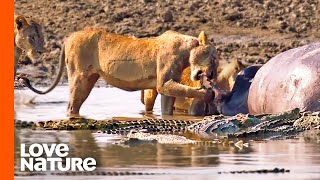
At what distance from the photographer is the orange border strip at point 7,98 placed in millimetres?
10961

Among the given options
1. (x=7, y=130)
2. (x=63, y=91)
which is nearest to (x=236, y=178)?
(x=7, y=130)

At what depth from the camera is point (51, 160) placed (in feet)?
36.6

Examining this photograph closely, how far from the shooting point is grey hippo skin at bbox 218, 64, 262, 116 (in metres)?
15.6

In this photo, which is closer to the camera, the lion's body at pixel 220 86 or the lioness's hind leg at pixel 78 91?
the lioness's hind leg at pixel 78 91

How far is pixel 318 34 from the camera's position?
22.0 m

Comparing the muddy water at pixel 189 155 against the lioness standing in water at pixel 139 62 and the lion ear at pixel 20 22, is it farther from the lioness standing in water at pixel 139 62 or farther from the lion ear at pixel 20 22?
the lion ear at pixel 20 22

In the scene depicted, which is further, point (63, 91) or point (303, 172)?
point (63, 91)

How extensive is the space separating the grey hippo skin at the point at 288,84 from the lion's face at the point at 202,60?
51 centimetres

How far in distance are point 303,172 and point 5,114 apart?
3.07 meters

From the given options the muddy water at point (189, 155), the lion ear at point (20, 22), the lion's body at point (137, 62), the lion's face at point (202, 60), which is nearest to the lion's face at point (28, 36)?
the lion ear at point (20, 22)

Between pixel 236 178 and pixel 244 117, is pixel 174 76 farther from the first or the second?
pixel 236 178

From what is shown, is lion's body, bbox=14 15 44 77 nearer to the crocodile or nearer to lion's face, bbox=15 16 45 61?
lion's face, bbox=15 16 45 61

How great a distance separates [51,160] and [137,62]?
4815 mm

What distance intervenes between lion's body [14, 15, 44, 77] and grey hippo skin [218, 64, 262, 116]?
335cm
